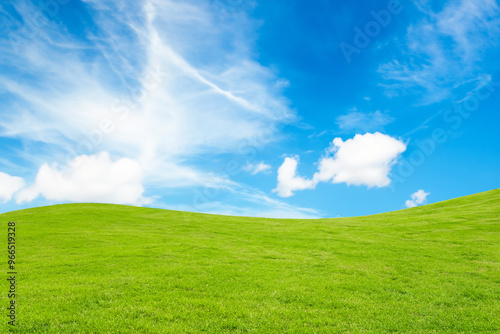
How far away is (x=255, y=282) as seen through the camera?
20312 millimetres

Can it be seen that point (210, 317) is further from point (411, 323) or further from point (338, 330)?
point (411, 323)

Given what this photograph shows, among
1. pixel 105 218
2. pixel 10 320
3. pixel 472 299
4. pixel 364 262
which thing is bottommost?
pixel 10 320

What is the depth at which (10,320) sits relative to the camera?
14.6 metres

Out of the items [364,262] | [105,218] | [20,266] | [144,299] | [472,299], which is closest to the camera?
[144,299]

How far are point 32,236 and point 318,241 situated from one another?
1345 inches

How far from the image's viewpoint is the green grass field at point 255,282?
1509 cm

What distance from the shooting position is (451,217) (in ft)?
162

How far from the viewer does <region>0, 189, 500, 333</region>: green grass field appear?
15094mm

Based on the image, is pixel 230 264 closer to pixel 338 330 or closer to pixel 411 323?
pixel 338 330

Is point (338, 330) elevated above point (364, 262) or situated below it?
below

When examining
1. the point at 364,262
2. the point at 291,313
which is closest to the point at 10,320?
the point at 291,313

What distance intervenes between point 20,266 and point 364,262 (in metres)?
28.9

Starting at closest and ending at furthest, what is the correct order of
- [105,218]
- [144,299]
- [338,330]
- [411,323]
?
[338,330]
[411,323]
[144,299]
[105,218]

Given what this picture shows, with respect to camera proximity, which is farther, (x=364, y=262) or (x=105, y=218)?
(x=105, y=218)
